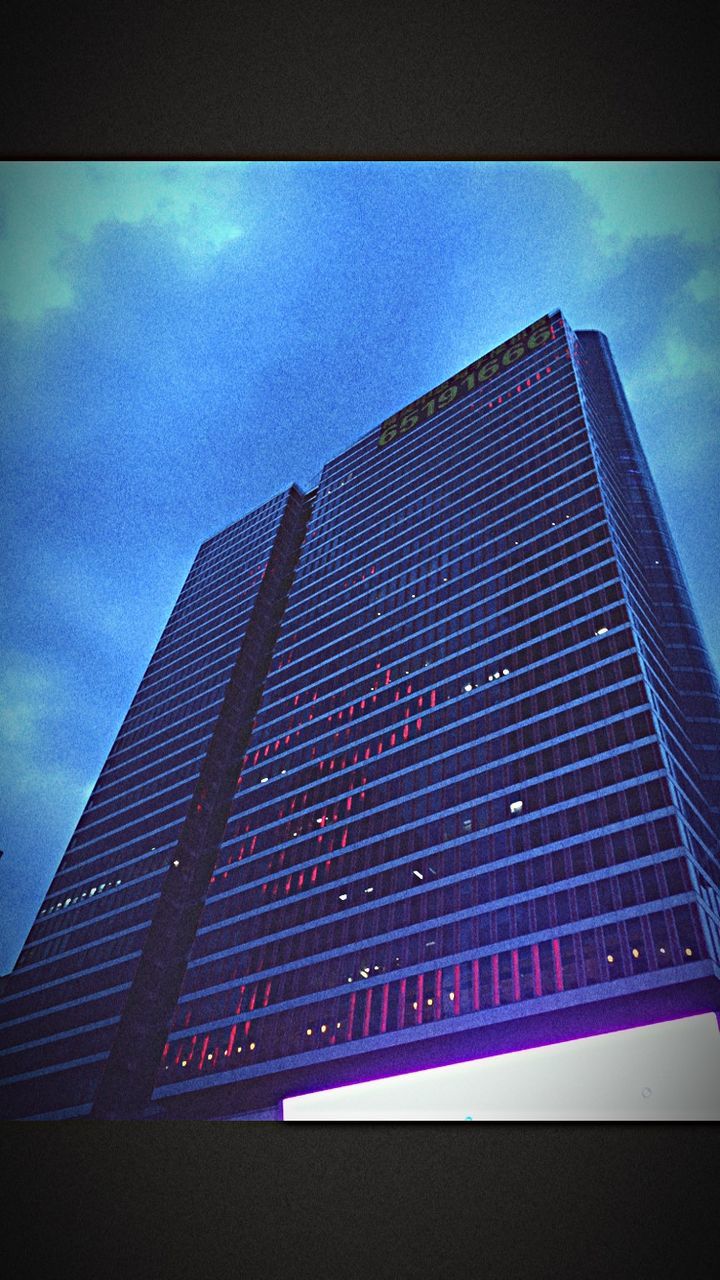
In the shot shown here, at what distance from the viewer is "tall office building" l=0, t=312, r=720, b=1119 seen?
102 ft

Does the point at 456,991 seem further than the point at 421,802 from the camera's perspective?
No

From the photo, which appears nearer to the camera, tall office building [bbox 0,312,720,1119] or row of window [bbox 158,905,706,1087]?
row of window [bbox 158,905,706,1087]

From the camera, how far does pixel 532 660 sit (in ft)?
134

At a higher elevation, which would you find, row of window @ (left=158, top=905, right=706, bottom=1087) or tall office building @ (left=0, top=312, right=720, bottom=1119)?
tall office building @ (left=0, top=312, right=720, bottom=1119)

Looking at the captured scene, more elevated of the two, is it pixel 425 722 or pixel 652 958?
pixel 425 722

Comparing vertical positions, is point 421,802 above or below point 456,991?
above

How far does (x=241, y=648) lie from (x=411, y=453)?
831 inches

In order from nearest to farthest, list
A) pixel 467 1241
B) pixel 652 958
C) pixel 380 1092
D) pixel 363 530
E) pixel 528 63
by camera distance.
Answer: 1. pixel 467 1241
2. pixel 380 1092
3. pixel 528 63
4. pixel 652 958
5. pixel 363 530

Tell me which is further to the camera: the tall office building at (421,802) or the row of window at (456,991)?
the tall office building at (421,802)

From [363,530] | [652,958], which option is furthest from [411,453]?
[652,958]

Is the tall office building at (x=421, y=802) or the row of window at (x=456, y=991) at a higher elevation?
the tall office building at (x=421, y=802)

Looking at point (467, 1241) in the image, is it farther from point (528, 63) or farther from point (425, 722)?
point (425, 722)

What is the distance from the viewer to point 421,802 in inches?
1592

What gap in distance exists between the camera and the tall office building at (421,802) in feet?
102
